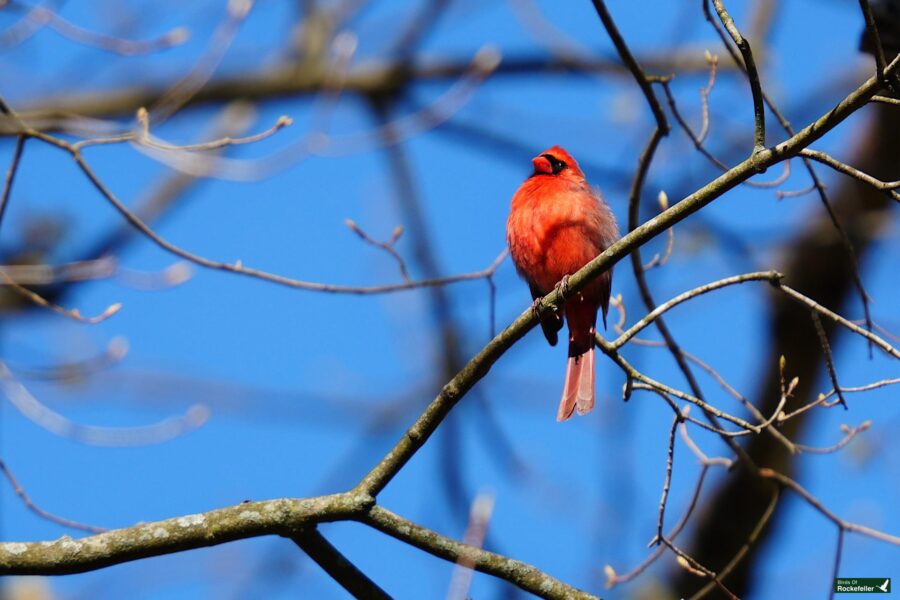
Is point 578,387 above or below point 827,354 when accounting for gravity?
above

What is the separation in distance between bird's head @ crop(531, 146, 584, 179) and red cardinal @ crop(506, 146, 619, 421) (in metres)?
0.23

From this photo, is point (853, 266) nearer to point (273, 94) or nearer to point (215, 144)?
point (215, 144)

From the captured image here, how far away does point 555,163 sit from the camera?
17.5ft

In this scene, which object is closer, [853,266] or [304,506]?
[304,506]

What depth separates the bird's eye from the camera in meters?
5.32

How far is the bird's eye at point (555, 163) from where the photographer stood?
5.32 metres

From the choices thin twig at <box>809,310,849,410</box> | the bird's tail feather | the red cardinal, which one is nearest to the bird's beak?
the red cardinal

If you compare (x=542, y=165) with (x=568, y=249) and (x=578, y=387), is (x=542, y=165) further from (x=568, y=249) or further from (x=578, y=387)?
(x=578, y=387)

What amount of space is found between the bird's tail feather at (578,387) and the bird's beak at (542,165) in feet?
3.11

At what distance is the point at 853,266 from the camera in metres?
3.61

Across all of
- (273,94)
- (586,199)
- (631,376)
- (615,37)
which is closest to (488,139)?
(273,94)

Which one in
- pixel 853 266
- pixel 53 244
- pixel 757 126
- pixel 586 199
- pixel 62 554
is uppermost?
pixel 53 244

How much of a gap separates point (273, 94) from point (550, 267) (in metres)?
3.27

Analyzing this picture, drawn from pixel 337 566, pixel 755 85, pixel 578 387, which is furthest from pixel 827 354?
pixel 578 387
